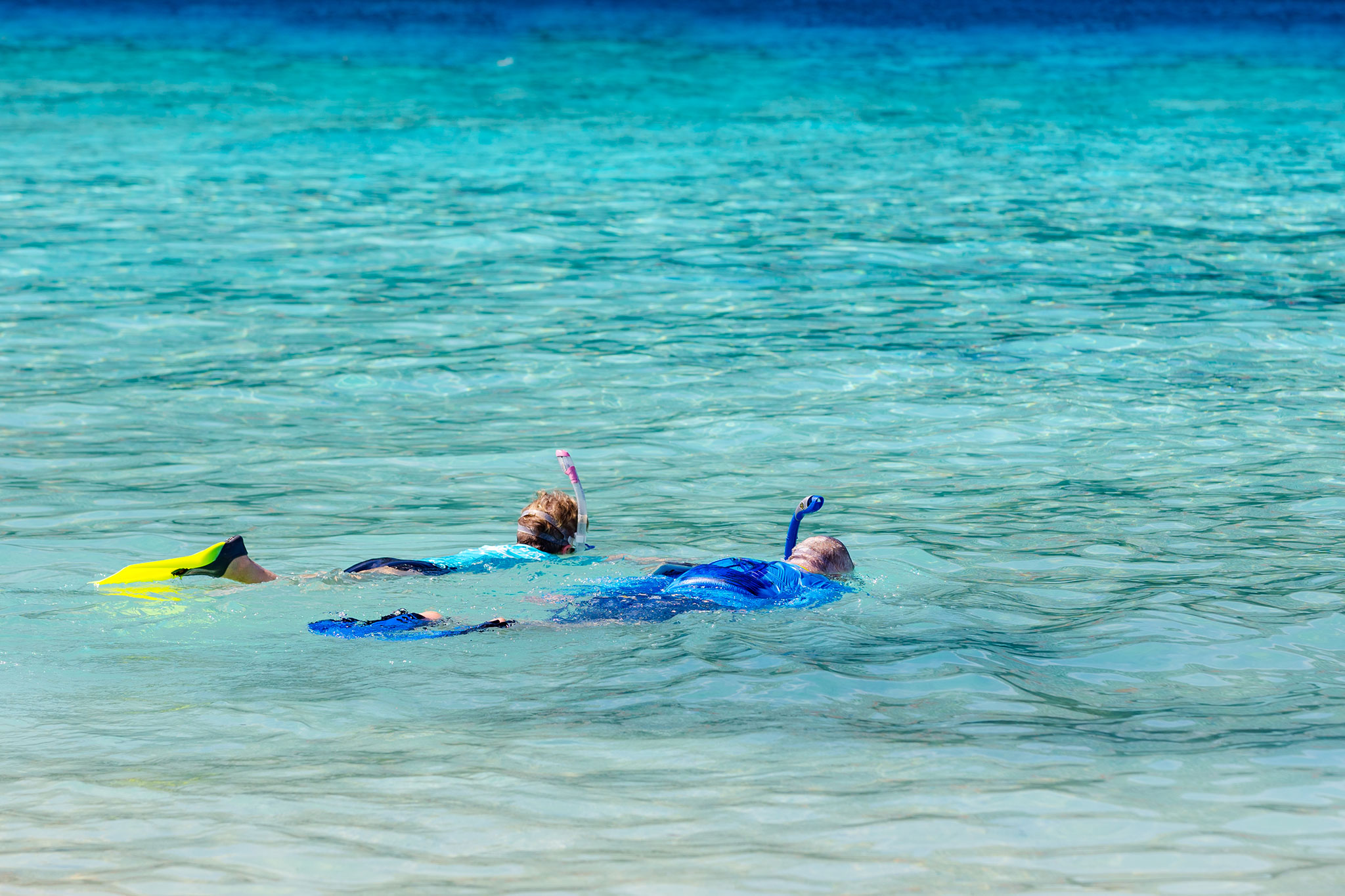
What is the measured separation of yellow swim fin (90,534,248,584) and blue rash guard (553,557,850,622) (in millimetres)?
1531

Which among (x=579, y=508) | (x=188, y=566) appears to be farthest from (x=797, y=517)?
(x=188, y=566)

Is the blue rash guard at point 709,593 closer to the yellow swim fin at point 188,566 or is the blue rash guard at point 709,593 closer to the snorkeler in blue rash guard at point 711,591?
the snorkeler in blue rash guard at point 711,591

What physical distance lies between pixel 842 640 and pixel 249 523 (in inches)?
141

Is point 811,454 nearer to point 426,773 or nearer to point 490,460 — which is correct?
point 490,460

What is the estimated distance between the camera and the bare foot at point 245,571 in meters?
6.98

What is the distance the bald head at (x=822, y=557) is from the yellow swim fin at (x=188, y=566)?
2.52 metres

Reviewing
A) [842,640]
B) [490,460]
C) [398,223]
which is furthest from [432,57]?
[842,640]

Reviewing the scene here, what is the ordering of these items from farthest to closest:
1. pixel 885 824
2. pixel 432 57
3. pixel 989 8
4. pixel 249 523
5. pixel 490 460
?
pixel 989 8 → pixel 432 57 → pixel 490 460 → pixel 249 523 → pixel 885 824

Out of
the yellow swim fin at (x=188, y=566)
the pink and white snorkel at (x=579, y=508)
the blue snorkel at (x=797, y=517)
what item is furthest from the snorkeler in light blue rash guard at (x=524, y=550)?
the blue snorkel at (x=797, y=517)

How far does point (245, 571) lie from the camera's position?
700 cm

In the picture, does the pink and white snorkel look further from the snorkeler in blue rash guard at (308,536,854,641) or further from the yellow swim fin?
the yellow swim fin

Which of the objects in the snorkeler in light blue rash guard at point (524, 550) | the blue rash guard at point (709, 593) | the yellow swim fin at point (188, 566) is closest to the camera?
the blue rash guard at point (709, 593)

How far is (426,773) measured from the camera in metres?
5.01

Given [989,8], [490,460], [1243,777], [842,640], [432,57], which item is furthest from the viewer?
[989,8]
